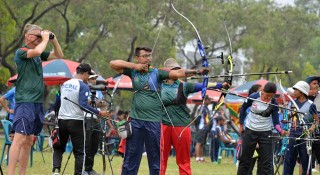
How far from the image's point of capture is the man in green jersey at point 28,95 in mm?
9898

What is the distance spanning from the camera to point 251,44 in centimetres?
4869

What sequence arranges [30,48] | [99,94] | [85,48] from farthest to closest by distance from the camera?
[85,48]
[99,94]
[30,48]

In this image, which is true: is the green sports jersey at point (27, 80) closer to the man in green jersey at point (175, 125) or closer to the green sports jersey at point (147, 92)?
the green sports jersey at point (147, 92)

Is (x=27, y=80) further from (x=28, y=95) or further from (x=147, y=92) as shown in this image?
(x=147, y=92)

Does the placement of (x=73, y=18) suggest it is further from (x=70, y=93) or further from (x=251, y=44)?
(x=70, y=93)

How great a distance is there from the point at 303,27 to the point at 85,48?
672 inches

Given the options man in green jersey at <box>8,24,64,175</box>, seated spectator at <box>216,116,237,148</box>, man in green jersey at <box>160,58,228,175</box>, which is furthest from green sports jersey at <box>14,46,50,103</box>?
seated spectator at <box>216,116,237,148</box>

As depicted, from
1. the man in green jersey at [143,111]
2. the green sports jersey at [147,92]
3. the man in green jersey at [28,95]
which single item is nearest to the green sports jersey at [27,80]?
the man in green jersey at [28,95]

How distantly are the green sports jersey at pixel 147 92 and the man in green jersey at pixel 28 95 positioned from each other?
1162 millimetres


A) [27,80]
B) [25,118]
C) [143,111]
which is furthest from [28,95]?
[143,111]

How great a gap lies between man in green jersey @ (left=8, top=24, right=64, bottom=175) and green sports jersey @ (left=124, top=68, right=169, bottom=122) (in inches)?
45.8

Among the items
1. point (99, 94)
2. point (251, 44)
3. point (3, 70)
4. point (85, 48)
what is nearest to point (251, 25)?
point (251, 44)

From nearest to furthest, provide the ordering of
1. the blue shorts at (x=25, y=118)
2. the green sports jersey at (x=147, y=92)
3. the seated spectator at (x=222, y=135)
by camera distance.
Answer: the blue shorts at (x=25, y=118), the green sports jersey at (x=147, y=92), the seated spectator at (x=222, y=135)

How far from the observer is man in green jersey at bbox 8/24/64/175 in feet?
32.5
